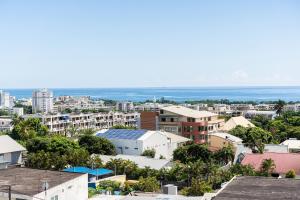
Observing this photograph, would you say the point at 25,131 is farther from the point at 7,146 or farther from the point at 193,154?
the point at 193,154

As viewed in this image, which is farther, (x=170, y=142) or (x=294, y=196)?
(x=170, y=142)

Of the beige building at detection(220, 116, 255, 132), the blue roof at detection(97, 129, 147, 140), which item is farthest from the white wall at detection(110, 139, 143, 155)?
the beige building at detection(220, 116, 255, 132)

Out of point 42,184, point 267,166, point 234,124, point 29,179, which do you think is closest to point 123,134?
point 267,166

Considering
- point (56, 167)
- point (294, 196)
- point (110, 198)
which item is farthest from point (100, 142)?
point (294, 196)

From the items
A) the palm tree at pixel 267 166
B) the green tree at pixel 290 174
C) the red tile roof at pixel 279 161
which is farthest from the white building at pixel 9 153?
the green tree at pixel 290 174

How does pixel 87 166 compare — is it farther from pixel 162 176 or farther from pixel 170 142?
pixel 170 142
